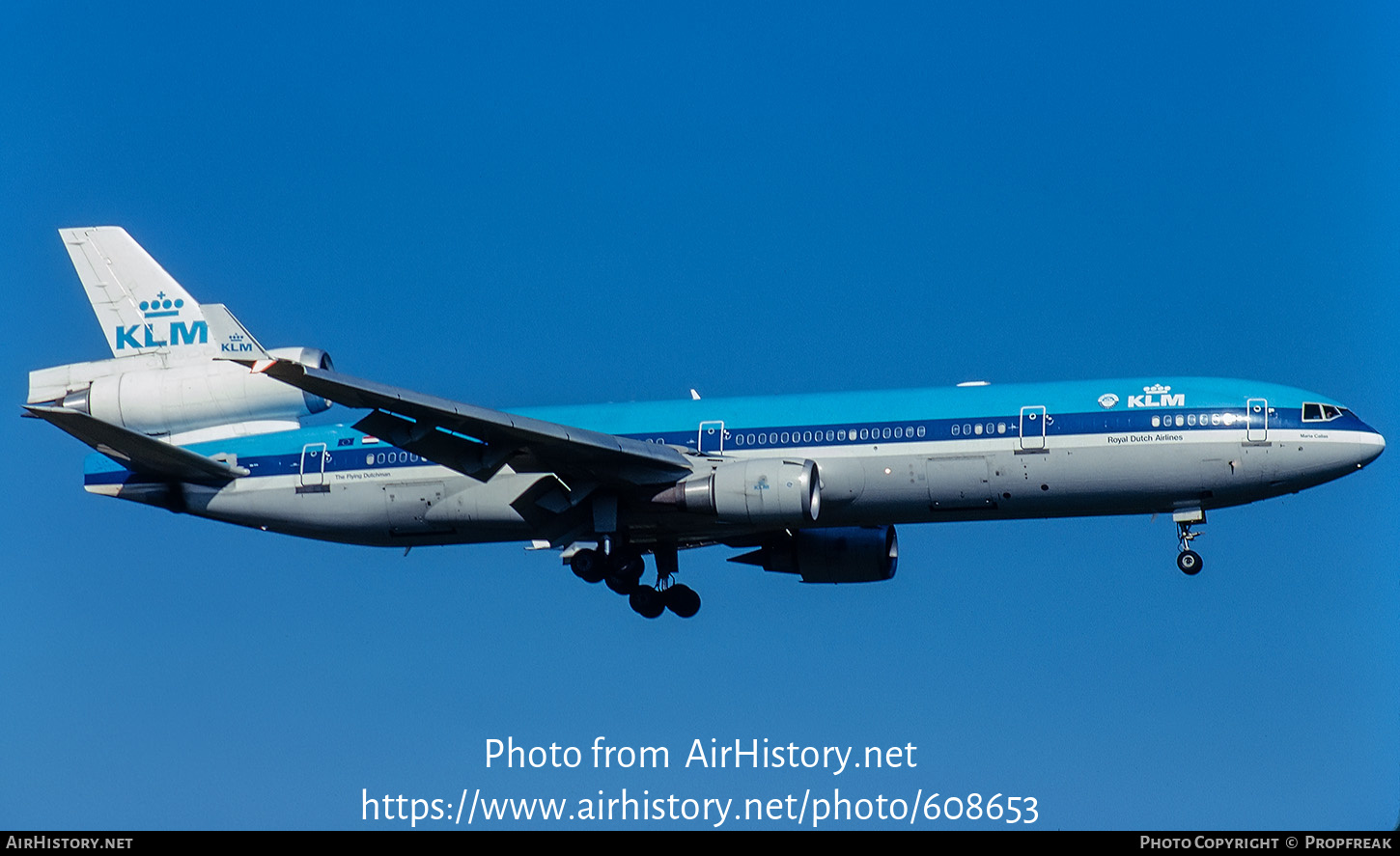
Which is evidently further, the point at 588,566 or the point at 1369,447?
the point at 588,566

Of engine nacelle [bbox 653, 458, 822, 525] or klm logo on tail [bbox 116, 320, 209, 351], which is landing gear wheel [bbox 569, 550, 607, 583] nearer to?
engine nacelle [bbox 653, 458, 822, 525]

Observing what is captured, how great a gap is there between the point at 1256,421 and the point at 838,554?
11.2 meters

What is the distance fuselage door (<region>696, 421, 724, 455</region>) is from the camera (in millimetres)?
45562

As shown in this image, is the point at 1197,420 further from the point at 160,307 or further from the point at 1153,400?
the point at 160,307

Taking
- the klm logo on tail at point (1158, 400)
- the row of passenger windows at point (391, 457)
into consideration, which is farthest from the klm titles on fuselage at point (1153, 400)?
the row of passenger windows at point (391, 457)

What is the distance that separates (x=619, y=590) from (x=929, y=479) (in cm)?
847

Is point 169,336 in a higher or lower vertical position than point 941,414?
higher

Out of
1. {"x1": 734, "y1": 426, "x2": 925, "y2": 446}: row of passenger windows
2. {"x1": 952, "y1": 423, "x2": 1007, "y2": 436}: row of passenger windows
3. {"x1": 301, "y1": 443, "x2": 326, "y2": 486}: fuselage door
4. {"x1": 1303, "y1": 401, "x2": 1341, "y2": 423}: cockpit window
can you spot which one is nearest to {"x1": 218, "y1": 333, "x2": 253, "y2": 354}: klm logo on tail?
{"x1": 301, "y1": 443, "x2": 326, "y2": 486}: fuselage door

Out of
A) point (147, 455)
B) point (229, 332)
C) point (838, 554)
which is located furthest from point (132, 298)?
point (838, 554)

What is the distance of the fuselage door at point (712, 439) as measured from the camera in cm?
4556

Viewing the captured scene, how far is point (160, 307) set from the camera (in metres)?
50.3
